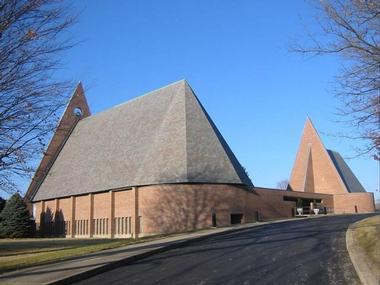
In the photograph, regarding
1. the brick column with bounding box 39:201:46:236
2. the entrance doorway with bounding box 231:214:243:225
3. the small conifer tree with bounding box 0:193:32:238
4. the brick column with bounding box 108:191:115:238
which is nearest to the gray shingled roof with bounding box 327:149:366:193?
the entrance doorway with bounding box 231:214:243:225

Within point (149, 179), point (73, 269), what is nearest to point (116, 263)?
point (73, 269)

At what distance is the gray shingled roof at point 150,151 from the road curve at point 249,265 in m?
21.8

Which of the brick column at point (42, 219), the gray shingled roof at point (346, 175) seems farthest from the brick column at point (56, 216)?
the gray shingled roof at point (346, 175)

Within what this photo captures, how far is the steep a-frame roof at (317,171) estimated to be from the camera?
70188mm

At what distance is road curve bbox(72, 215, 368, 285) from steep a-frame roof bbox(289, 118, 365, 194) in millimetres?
54653

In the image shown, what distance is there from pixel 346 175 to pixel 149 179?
44.9m

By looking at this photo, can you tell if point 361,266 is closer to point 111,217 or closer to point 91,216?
point 111,217

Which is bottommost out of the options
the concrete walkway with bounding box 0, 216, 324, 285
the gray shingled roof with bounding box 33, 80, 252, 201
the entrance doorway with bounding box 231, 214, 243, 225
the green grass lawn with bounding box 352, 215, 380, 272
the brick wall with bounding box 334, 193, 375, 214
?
the concrete walkway with bounding box 0, 216, 324, 285

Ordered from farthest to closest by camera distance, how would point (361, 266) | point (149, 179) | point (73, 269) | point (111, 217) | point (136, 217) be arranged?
point (111, 217)
point (136, 217)
point (149, 179)
point (73, 269)
point (361, 266)

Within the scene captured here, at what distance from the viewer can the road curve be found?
10778 mm

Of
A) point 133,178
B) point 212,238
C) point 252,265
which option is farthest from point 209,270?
point 133,178

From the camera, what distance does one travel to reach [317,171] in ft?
239

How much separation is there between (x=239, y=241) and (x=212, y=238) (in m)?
2.49

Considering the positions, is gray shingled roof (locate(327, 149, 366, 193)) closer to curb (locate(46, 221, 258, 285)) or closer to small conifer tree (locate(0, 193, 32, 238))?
small conifer tree (locate(0, 193, 32, 238))
